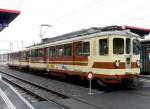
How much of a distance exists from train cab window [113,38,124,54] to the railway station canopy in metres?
5.00

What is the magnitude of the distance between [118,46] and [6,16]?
19.5 feet

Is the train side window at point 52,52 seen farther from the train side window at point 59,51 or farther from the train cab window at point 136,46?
the train cab window at point 136,46

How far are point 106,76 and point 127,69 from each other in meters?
1.10

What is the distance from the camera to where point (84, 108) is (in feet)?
40.7

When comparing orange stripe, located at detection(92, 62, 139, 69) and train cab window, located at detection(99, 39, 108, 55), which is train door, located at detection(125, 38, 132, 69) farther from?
train cab window, located at detection(99, 39, 108, 55)

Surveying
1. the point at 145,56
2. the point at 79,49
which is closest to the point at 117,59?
the point at 79,49

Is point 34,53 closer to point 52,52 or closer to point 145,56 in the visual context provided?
point 52,52

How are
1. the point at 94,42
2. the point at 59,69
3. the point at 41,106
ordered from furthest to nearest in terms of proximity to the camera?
the point at 59,69, the point at 94,42, the point at 41,106

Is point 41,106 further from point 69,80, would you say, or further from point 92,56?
point 69,80

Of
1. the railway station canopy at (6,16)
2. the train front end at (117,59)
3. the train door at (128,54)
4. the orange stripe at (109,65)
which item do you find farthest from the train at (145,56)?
the railway station canopy at (6,16)

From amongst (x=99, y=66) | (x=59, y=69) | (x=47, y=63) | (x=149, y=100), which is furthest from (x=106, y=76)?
(x=47, y=63)

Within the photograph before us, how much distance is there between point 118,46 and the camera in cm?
1753

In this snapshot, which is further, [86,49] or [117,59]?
[86,49]

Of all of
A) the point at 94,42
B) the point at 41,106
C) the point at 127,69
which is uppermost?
the point at 94,42
